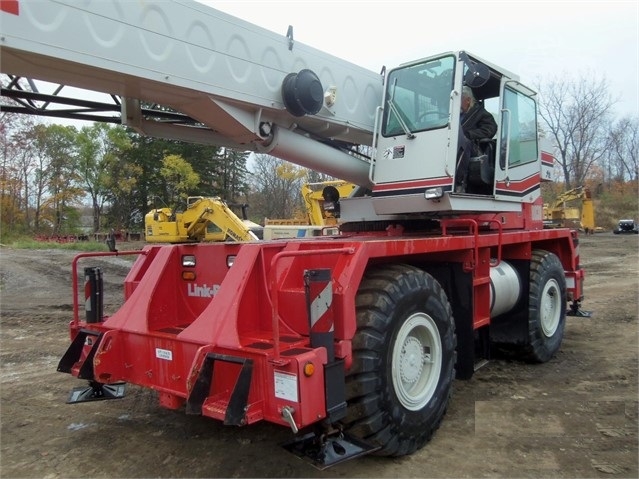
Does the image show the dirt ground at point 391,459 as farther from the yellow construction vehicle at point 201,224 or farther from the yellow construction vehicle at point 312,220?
the yellow construction vehicle at point 201,224

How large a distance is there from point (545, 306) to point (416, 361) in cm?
316

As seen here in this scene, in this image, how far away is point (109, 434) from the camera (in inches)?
162

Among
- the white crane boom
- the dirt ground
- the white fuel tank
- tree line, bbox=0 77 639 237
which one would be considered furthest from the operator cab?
tree line, bbox=0 77 639 237

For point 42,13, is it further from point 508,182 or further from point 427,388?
point 508,182

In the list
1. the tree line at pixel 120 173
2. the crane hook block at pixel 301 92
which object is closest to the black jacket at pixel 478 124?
the crane hook block at pixel 301 92

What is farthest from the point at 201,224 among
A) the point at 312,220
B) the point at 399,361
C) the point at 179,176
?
the point at 179,176

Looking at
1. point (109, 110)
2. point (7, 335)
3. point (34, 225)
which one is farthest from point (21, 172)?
point (109, 110)

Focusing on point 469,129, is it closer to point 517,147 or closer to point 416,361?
point 517,147

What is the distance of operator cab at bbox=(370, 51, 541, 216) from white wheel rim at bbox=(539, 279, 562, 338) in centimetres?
116

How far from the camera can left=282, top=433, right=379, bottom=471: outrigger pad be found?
A: 2992 millimetres

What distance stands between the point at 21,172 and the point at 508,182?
47.7m

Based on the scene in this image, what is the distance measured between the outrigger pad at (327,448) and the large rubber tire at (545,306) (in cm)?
340

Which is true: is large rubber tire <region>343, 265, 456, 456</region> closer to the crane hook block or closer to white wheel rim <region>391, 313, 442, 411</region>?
white wheel rim <region>391, 313, 442, 411</region>

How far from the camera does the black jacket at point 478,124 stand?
5.43 metres
